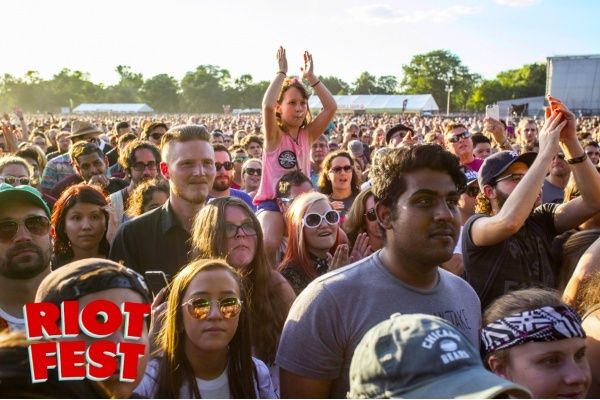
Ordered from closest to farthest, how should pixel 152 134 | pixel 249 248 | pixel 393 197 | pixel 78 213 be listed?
pixel 393 197
pixel 249 248
pixel 78 213
pixel 152 134

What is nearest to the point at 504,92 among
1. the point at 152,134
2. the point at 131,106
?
the point at 131,106

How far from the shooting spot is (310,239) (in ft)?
11.8

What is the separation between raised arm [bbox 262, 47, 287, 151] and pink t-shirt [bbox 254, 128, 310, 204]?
0.06 m

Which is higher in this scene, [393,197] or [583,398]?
[393,197]

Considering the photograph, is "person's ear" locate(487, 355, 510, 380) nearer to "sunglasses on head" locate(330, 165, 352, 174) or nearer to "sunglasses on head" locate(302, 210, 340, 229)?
"sunglasses on head" locate(302, 210, 340, 229)

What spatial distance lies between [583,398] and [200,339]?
1.45m

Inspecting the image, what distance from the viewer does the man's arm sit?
2.15 metres

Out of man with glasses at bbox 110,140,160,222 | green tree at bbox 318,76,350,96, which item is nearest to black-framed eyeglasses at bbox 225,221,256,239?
man with glasses at bbox 110,140,160,222

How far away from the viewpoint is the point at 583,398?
2.02 meters

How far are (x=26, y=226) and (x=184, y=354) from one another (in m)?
1.05

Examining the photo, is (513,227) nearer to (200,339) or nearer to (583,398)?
(583,398)

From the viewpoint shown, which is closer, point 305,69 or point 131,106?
point 305,69

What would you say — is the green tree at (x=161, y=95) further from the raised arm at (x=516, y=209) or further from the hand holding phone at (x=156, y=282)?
the raised arm at (x=516, y=209)

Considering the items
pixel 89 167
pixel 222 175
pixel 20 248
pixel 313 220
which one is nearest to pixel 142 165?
pixel 89 167
